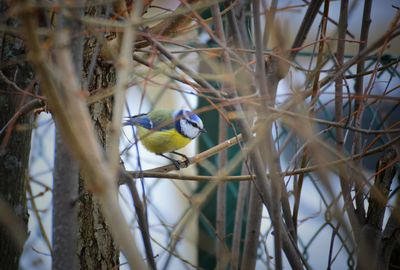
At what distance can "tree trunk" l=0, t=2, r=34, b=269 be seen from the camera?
5.62ft

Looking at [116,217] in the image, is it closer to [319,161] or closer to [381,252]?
[319,161]

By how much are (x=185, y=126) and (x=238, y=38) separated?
5.37ft

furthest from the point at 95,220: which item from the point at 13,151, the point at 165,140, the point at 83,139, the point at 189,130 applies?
the point at 165,140

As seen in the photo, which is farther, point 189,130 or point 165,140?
point 165,140

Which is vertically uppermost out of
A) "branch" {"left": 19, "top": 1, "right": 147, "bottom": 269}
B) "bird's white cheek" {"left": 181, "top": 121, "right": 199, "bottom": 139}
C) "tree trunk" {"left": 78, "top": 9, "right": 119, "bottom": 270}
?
"bird's white cheek" {"left": 181, "top": 121, "right": 199, "bottom": 139}

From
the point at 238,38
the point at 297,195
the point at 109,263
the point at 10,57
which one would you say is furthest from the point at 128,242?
the point at 10,57

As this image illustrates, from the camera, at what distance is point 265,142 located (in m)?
1.21

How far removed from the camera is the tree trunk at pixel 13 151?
1.71m

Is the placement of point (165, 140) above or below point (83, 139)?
above

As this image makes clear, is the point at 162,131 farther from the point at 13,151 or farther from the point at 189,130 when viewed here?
the point at 13,151

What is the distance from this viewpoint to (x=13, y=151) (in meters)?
1.75

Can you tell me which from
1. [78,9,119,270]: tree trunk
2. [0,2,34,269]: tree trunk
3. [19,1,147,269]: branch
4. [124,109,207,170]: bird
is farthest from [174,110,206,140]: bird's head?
[19,1,147,269]: branch

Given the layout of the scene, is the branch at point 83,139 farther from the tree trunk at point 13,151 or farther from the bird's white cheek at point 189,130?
the bird's white cheek at point 189,130

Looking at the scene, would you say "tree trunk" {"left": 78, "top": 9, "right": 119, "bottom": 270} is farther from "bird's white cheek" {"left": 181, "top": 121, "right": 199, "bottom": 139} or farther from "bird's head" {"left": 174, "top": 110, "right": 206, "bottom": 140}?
"bird's white cheek" {"left": 181, "top": 121, "right": 199, "bottom": 139}
